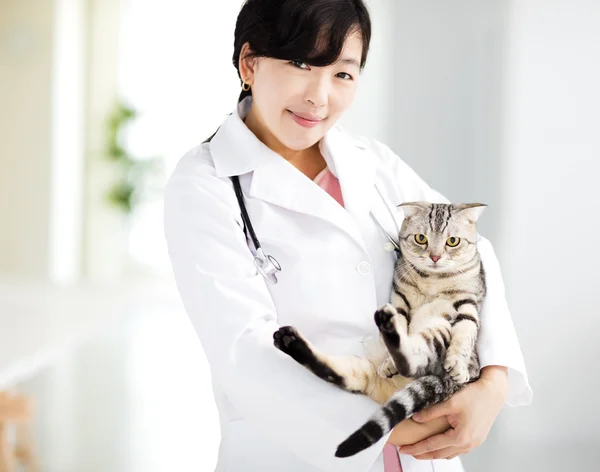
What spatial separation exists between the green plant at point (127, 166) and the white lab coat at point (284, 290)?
4019 mm

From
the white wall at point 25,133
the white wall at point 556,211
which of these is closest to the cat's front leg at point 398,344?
the white wall at point 556,211

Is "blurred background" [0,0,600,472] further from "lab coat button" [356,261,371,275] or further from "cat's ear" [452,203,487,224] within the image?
"lab coat button" [356,261,371,275]

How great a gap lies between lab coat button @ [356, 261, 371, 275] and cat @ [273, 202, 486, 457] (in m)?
0.06

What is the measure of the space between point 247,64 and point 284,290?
40 centimetres

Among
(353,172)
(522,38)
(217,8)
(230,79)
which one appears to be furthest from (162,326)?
(353,172)

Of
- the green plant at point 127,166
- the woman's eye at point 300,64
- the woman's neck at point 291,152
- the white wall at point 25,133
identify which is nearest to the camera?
the woman's eye at point 300,64

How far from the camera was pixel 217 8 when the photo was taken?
16.9 feet

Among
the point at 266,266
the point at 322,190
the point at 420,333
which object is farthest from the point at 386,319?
the point at 322,190

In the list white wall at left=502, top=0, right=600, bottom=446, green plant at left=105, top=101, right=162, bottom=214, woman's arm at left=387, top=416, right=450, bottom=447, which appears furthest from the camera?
green plant at left=105, top=101, right=162, bottom=214

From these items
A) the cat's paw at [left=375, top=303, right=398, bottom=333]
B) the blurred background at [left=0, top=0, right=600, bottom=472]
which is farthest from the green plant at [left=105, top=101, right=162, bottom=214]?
the cat's paw at [left=375, top=303, right=398, bottom=333]

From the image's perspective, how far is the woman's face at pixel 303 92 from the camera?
41.8 inches

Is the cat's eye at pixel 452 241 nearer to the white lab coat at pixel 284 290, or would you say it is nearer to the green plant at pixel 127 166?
the white lab coat at pixel 284 290

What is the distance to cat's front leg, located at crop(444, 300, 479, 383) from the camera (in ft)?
3.11

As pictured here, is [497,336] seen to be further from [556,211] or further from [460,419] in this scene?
[556,211]
